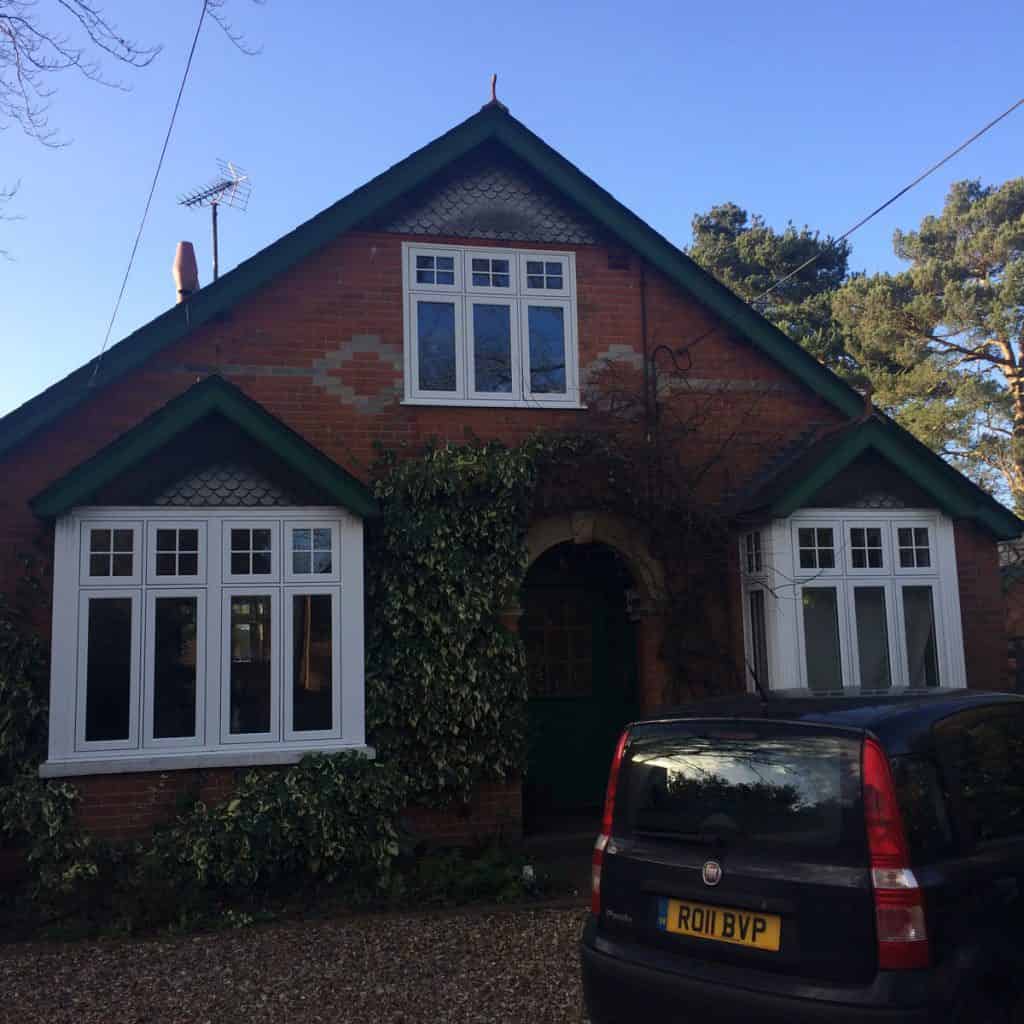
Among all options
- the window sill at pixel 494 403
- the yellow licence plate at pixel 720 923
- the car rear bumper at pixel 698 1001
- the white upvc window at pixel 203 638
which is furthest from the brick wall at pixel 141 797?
the yellow licence plate at pixel 720 923

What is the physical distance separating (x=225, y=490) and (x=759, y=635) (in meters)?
4.88

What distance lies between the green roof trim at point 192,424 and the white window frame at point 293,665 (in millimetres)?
731

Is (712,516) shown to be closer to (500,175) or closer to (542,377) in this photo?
(542,377)

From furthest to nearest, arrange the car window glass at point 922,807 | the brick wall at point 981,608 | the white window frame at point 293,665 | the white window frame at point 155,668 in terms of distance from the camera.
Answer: the brick wall at point 981,608
the white window frame at point 293,665
the white window frame at point 155,668
the car window glass at point 922,807

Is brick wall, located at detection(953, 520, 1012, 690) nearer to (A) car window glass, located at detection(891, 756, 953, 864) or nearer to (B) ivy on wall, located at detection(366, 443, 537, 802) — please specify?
(B) ivy on wall, located at detection(366, 443, 537, 802)

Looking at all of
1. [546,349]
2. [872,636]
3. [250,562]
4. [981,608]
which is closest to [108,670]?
[250,562]

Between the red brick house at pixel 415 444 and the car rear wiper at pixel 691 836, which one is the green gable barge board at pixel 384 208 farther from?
the car rear wiper at pixel 691 836

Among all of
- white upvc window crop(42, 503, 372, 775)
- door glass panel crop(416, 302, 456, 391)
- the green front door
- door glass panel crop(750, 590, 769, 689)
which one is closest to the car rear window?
white upvc window crop(42, 503, 372, 775)

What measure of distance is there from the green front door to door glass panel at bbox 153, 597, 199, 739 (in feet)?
12.3

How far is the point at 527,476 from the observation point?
8.42m

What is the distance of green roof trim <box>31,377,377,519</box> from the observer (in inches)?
290

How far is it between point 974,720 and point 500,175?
712 centimetres

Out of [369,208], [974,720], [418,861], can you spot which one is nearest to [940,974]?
[974,720]

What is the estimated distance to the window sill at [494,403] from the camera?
347 inches
